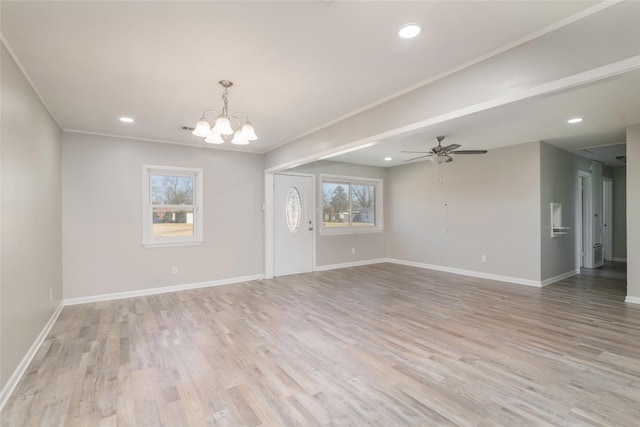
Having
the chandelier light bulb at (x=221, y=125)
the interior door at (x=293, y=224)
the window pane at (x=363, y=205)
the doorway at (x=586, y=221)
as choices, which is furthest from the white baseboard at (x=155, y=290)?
the doorway at (x=586, y=221)

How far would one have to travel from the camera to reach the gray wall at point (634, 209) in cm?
421

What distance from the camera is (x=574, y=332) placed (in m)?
3.20

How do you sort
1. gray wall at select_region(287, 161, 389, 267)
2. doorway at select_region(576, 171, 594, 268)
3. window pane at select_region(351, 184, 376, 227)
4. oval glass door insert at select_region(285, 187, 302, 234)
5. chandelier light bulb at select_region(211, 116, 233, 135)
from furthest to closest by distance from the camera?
window pane at select_region(351, 184, 376, 227)
gray wall at select_region(287, 161, 389, 267)
doorway at select_region(576, 171, 594, 268)
oval glass door insert at select_region(285, 187, 302, 234)
chandelier light bulb at select_region(211, 116, 233, 135)

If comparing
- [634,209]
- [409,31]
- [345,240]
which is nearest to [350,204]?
[345,240]

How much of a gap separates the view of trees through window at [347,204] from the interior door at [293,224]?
0.49 meters

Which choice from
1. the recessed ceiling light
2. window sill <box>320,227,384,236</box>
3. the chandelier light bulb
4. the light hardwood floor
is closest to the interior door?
window sill <box>320,227,384,236</box>

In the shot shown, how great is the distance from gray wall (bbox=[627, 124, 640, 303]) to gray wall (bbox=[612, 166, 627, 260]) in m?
4.69

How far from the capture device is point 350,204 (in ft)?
24.0

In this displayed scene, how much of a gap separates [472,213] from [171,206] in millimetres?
5768

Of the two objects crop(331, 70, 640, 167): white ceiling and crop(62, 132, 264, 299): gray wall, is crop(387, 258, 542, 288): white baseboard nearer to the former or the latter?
crop(331, 70, 640, 167): white ceiling

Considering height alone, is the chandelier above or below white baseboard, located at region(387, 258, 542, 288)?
above

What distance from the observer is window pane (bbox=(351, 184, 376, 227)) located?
292 inches

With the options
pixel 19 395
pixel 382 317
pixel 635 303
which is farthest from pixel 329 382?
pixel 635 303

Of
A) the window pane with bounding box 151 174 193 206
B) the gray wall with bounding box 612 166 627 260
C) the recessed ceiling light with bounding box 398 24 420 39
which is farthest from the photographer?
the gray wall with bounding box 612 166 627 260
